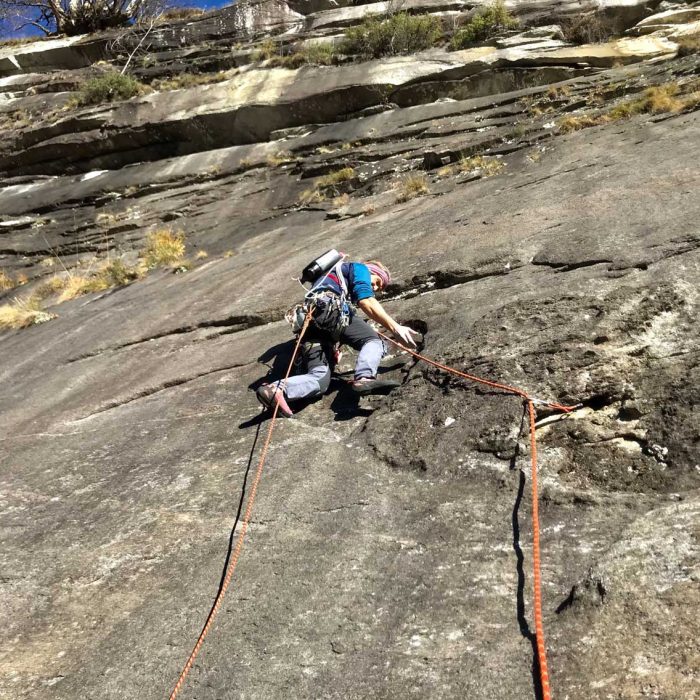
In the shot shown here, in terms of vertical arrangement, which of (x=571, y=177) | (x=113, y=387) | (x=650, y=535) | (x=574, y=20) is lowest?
(x=113, y=387)

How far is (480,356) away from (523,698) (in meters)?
2.34

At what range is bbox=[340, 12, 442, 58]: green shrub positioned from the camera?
17.3 m

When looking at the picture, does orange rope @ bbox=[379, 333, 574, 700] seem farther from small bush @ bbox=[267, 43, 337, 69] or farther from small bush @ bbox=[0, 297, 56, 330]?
small bush @ bbox=[267, 43, 337, 69]

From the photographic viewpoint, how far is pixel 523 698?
6.21ft

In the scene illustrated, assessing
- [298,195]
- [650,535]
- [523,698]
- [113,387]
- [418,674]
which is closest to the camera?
[523,698]

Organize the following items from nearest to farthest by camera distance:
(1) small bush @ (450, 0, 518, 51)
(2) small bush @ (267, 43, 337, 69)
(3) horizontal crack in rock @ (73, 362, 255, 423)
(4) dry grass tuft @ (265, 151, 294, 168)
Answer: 1. (3) horizontal crack in rock @ (73, 362, 255, 423)
2. (4) dry grass tuft @ (265, 151, 294, 168)
3. (1) small bush @ (450, 0, 518, 51)
4. (2) small bush @ (267, 43, 337, 69)

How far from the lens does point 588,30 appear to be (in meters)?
15.9

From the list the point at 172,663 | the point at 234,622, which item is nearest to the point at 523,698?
the point at 234,622

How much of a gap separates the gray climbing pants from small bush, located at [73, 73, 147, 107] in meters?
18.3

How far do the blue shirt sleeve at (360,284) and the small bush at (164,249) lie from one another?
7269 millimetres

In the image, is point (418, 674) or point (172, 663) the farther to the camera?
point (172, 663)

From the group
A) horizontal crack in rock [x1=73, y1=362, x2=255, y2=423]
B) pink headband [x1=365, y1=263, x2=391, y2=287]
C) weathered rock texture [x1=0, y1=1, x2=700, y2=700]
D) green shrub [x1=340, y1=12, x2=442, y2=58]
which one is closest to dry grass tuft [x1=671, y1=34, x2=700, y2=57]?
weathered rock texture [x1=0, y1=1, x2=700, y2=700]

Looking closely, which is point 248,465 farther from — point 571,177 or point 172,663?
point 571,177

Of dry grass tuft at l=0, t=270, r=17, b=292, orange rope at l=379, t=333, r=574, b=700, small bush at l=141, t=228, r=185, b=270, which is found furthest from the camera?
dry grass tuft at l=0, t=270, r=17, b=292
